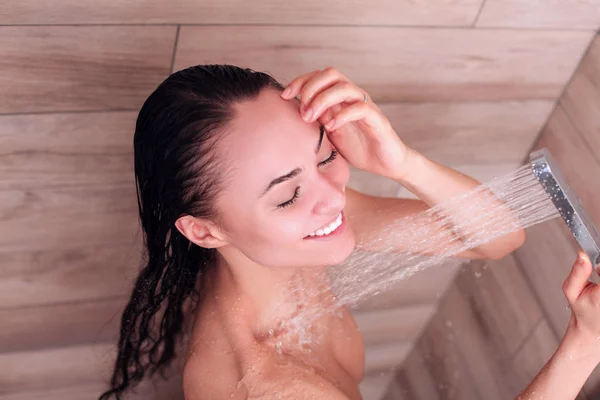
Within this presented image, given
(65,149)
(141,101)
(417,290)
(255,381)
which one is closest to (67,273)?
(65,149)

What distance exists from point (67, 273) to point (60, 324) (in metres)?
0.18

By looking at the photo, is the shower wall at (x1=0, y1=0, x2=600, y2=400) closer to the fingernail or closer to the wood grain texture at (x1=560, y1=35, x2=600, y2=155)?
the wood grain texture at (x1=560, y1=35, x2=600, y2=155)

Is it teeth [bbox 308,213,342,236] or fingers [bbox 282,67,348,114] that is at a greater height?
fingers [bbox 282,67,348,114]

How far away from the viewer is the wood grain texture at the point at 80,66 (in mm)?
1145

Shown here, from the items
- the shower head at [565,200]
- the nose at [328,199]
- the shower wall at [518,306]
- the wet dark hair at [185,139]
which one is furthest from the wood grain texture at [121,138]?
the shower head at [565,200]

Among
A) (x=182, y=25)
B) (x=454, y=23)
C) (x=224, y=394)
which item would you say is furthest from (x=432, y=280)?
(x=182, y=25)

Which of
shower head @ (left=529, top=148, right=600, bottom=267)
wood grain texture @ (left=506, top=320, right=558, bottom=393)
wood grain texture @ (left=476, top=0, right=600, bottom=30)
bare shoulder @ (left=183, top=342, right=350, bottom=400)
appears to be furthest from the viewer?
wood grain texture @ (left=506, top=320, right=558, bottom=393)

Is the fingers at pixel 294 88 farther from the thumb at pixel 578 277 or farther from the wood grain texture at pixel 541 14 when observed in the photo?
the wood grain texture at pixel 541 14

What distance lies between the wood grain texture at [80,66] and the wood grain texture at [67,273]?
36cm

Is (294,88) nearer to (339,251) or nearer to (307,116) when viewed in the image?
(307,116)

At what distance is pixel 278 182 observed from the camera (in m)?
1.01

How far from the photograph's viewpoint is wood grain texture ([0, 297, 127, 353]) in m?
1.59

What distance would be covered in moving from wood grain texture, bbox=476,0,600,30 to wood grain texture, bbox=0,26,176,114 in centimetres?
64

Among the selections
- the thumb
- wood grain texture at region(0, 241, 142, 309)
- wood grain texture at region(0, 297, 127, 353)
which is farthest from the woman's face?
wood grain texture at region(0, 297, 127, 353)
